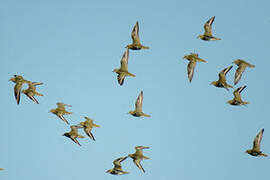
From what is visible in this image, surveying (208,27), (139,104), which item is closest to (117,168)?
(139,104)

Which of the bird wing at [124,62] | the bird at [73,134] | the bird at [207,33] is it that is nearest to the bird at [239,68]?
the bird at [207,33]

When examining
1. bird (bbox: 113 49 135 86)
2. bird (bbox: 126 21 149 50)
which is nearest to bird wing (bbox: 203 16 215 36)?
bird (bbox: 126 21 149 50)

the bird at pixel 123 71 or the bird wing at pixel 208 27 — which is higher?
the bird wing at pixel 208 27

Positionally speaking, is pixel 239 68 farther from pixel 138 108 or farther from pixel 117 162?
pixel 117 162

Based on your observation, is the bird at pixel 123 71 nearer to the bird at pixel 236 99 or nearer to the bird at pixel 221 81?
the bird at pixel 221 81

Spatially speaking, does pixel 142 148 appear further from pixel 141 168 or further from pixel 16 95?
pixel 16 95

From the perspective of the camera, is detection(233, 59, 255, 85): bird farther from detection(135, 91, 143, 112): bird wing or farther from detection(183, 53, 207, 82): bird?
detection(135, 91, 143, 112): bird wing

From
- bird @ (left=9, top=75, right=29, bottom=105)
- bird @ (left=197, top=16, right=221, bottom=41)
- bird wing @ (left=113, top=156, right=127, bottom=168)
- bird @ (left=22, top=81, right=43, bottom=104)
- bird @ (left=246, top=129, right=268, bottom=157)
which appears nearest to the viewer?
bird @ (left=246, top=129, right=268, bottom=157)

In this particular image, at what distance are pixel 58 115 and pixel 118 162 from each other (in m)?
4.65

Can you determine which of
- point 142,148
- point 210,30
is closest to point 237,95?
point 210,30

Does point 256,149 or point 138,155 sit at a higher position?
point 256,149

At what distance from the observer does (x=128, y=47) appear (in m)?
37.1

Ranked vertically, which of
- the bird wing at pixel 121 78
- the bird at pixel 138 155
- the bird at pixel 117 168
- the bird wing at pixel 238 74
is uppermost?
the bird wing at pixel 238 74

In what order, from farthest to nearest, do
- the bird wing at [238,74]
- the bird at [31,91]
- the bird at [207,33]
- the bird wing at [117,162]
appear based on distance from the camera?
the bird wing at [238,74] → the bird at [31,91] → the bird at [207,33] → the bird wing at [117,162]
